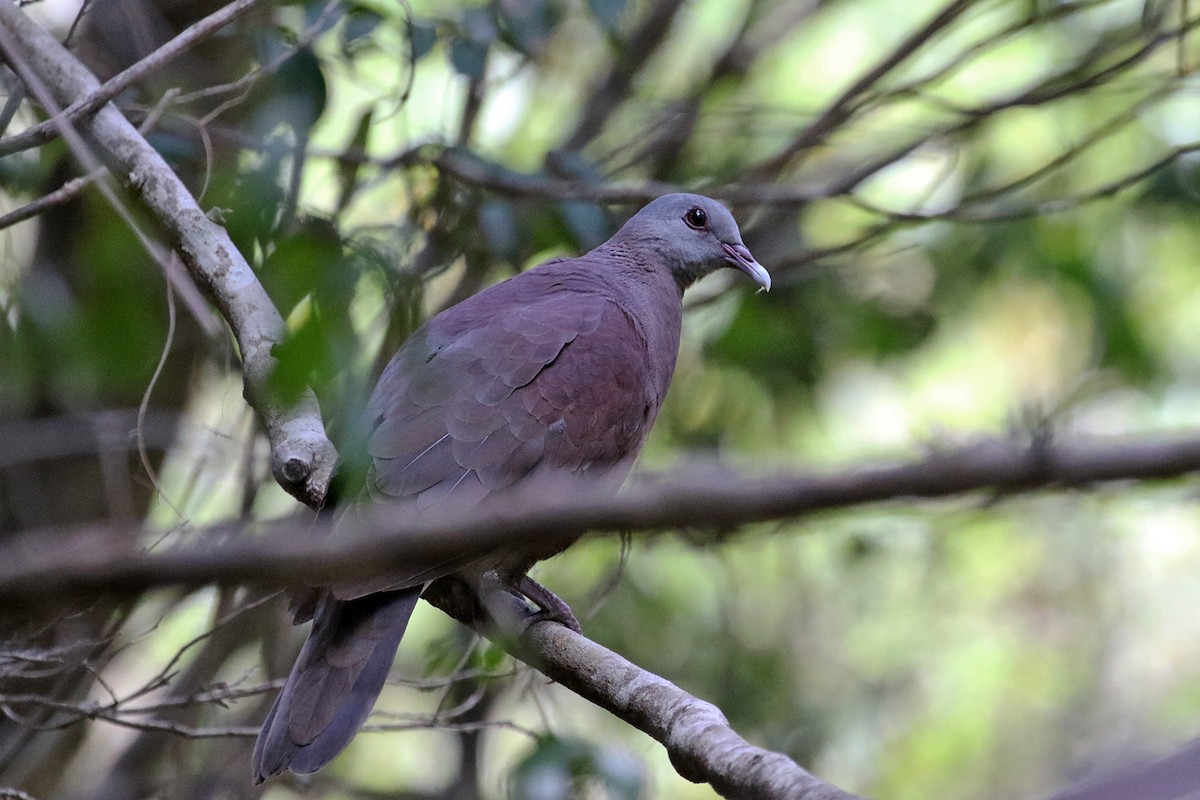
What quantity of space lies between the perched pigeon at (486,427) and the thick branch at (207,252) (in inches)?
8.5

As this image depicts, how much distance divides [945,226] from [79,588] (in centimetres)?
589

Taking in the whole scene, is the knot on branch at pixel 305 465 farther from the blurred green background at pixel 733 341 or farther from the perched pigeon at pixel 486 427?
the blurred green background at pixel 733 341

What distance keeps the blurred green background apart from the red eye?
0.35 m

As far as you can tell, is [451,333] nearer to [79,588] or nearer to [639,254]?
[639,254]

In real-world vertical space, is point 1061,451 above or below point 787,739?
above

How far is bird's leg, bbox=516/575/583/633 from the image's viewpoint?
10.7 feet

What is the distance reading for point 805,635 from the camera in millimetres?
6863

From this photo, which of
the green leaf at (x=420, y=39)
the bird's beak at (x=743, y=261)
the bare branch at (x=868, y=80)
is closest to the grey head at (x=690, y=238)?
the bird's beak at (x=743, y=261)

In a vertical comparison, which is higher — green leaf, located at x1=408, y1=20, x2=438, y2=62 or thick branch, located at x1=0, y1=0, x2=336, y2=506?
green leaf, located at x1=408, y1=20, x2=438, y2=62

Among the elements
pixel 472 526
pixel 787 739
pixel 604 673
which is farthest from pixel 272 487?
pixel 472 526

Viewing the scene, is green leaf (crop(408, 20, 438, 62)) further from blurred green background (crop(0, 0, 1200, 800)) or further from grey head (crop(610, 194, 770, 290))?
grey head (crop(610, 194, 770, 290))

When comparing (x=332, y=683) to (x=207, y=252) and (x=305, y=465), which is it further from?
(x=207, y=252)

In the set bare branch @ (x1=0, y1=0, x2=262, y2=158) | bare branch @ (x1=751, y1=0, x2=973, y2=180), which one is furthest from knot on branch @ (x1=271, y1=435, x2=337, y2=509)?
bare branch @ (x1=751, y1=0, x2=973, y2=180)

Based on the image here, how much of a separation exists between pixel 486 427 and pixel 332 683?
811 millimetres
